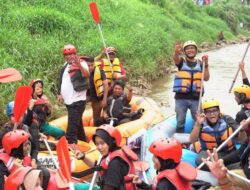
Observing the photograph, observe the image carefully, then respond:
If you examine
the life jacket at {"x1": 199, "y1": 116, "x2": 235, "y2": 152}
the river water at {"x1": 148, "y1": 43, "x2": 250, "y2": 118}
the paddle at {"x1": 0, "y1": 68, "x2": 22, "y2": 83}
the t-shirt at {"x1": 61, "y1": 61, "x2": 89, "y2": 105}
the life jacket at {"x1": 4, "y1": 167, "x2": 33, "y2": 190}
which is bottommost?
the river water at {"x1": 148, "y1": 43, "x2": 250, "y2": 118}

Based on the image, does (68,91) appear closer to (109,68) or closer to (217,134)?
(109,68)

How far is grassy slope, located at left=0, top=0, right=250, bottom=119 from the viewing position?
8.01 metres

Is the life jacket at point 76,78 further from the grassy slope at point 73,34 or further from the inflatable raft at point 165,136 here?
the grassy slope at point 73,34

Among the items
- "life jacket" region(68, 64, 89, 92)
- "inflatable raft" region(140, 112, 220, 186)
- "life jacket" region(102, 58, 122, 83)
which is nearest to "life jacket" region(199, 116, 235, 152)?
"inflatable raft" region(140, 112, 220, 186)

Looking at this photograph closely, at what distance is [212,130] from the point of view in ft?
14.4

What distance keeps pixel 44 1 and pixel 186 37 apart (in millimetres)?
8140

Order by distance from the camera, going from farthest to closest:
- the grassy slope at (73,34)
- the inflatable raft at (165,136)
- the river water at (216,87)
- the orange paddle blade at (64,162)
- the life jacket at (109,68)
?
the river water at (216,87), the grassy slope at (73,34), the life jacket at (109,68), the inflatable raft at (165,136), the orange paddle blade at (64,162)

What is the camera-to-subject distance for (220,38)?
2398 centimetres

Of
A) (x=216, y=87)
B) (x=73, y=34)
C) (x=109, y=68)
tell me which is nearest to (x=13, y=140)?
(x=109, y=68)

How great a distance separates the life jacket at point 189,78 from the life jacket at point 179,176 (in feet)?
8.97

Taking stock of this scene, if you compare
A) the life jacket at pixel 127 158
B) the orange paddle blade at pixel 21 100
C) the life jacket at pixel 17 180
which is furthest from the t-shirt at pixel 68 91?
the life jacket at pixel 17 180

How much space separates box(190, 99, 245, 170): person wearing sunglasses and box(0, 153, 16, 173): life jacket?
1902 millimetres

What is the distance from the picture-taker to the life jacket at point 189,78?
18.4ft

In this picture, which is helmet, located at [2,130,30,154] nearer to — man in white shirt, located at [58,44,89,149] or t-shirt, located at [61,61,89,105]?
man in white shirt, located at [58,44,89,149]
